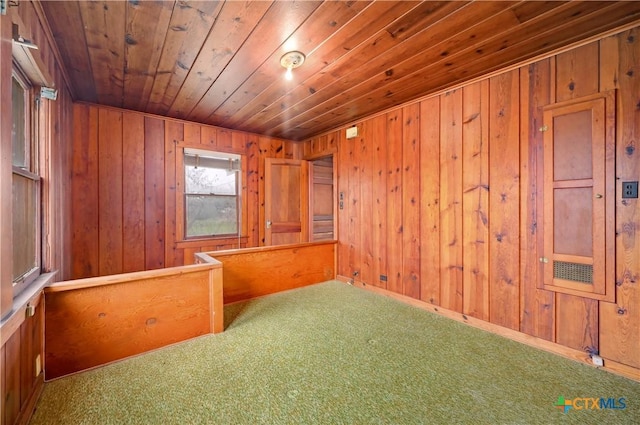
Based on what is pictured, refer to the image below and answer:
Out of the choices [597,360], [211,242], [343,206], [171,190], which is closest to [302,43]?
[343,206]

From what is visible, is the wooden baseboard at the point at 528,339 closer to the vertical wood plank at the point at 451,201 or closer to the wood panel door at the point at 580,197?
the vertical wood plank at the point at 451,201

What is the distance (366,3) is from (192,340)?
2.76 metres

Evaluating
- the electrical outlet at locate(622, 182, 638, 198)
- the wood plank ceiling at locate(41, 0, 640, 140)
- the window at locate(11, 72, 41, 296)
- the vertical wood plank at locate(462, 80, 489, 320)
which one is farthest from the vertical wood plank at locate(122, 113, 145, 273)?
the electrical outlet at locate(622, 182, 638, 198)

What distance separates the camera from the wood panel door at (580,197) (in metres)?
1.81

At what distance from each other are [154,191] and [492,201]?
3.87m

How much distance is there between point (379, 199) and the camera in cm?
336

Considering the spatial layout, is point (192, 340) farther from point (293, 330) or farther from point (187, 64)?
point (187, 64)

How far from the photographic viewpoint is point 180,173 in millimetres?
3508

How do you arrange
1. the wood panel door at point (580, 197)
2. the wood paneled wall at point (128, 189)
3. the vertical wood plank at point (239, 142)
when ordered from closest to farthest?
the wood panel door at point (580, 197) < the wood paneled wall at point (128, 189) < the vertical wood plank at point (239, 142)

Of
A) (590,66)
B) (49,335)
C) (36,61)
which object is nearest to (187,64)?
(36,61)

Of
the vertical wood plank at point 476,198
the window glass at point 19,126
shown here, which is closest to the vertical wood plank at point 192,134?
the window glass at point 19,126

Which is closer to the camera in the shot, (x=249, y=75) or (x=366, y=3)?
(x=366, y=3)

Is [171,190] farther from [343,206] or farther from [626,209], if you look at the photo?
[626,209]

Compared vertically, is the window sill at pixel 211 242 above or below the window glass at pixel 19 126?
below
